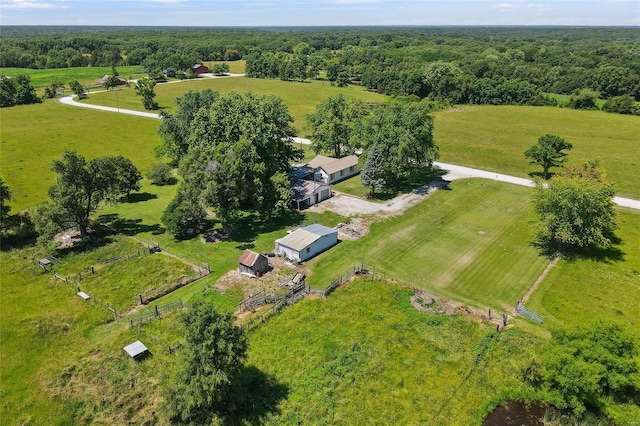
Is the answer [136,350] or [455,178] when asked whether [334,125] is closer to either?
[455,178]

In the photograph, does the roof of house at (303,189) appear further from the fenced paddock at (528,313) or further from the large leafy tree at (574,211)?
the fenced paddock at (528,313)

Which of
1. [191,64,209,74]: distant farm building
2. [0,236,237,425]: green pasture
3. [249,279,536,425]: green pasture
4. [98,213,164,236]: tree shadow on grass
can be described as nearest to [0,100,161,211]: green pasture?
[98,213,164,236]: tree shadow on grass

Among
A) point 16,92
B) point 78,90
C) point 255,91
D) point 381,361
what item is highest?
point 16,92

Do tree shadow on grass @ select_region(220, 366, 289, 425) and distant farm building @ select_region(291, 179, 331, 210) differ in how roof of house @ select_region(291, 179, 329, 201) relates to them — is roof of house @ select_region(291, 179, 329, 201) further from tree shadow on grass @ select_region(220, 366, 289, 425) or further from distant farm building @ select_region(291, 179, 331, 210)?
tree shadow on grass @ select_region(220, 366, 289, 425)

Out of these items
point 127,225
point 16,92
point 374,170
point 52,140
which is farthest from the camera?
point 16,92

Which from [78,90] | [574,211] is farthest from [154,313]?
[78,90]

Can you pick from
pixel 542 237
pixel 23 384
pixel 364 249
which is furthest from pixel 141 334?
pixel 542 237

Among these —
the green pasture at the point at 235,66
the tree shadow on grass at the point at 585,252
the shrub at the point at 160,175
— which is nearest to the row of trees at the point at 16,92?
the shrub at the point at 160,175
